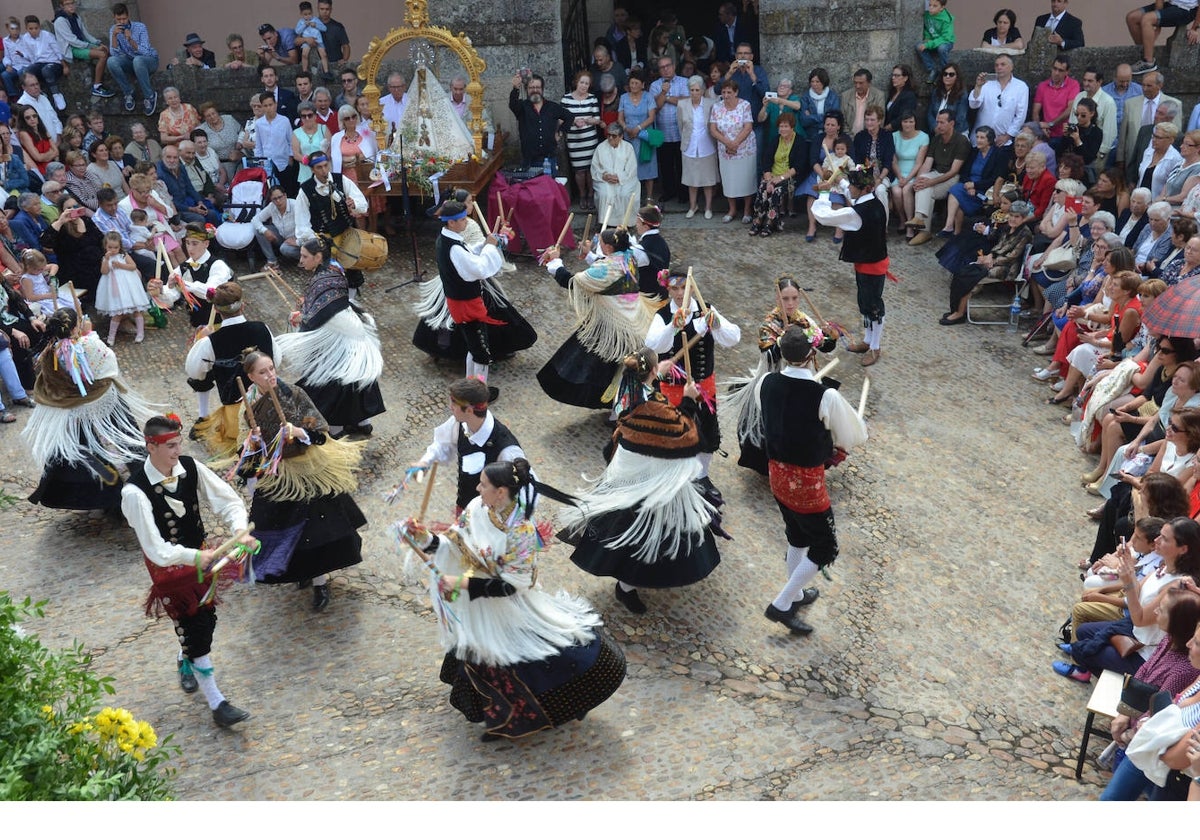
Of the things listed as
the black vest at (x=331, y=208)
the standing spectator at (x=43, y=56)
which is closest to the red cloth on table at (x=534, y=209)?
the black vest at (x=331, y=208)

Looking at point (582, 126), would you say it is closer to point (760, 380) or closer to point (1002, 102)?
point (1002, 102)

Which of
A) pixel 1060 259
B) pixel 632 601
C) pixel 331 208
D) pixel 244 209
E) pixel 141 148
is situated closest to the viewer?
pixel 632 601

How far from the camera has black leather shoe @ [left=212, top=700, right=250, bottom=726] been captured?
5910mm

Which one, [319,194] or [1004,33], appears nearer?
→ [319,194]

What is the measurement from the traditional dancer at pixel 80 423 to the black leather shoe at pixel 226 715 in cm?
207

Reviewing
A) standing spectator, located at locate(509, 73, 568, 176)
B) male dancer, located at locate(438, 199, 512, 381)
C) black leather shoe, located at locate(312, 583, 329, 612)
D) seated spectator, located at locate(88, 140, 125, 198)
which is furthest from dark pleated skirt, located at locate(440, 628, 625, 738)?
seated spectator, located at locate(88, 140, 125, 198)

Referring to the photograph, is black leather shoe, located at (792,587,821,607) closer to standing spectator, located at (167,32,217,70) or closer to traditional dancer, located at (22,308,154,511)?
traditional dancer, located at (22,308,154,511)

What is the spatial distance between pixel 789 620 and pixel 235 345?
12.3 ft

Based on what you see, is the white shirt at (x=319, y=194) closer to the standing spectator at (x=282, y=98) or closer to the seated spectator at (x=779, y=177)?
the standing spectator at (x=282, y=98)

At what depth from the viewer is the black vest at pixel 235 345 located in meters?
7.61

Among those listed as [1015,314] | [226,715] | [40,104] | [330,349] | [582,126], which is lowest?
[226,715]

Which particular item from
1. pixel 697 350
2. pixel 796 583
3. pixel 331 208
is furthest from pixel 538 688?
pixel 331 208

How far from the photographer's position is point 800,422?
20.7 ft

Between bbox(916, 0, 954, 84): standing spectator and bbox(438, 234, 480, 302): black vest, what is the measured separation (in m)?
5.85
